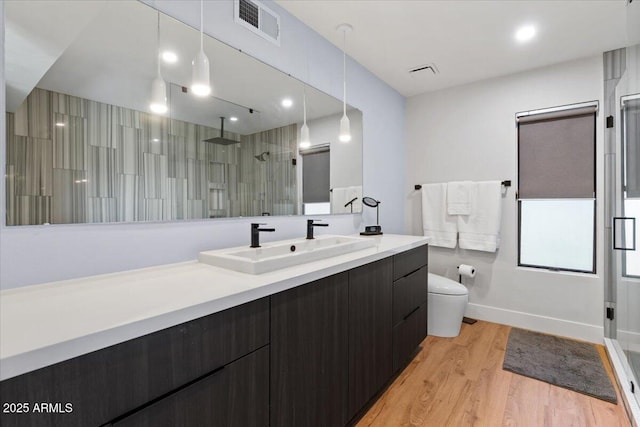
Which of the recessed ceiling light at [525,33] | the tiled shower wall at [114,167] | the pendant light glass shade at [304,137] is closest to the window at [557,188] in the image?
the recessed ceiling light at [525,33]

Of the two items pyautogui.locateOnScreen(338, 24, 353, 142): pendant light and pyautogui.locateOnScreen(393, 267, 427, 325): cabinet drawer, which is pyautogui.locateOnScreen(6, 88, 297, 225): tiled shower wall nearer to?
pyautogui.locateOnScreen(338, 24, 353, 142): pendant light

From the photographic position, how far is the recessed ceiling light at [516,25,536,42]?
7.16ft

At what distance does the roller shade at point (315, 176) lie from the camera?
2131 millimetres

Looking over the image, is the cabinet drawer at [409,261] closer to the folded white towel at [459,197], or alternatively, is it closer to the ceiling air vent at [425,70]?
the folded white towel at [459,197]

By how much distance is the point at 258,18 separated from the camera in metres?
1.76

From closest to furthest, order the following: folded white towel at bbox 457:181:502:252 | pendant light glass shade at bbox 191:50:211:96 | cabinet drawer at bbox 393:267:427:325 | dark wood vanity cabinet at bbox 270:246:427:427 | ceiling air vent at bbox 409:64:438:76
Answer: dark wood vanity cabinet at bbox 270:246:427:427
pendant light glass shade at bbox 191:50:211:96
cabinet drawer at bbox 393:267:427:325
ceiling air vent at bbox 409:64:438:76
folded white towel at bbox 457:181:502:252

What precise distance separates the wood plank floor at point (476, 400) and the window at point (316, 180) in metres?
1.31

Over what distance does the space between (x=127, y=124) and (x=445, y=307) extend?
8.54ft

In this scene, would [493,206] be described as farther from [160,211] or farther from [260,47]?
[160,211]

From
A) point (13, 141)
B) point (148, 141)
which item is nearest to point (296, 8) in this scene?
point (148, 141)

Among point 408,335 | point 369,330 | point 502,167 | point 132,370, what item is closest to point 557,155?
point 502,167

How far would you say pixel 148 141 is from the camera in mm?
1288

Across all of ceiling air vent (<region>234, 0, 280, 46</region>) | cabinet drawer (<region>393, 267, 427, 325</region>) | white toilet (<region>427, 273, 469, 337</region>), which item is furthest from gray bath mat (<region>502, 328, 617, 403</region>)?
ceiling air vent (<region>234, 0, 280, 46</region>)

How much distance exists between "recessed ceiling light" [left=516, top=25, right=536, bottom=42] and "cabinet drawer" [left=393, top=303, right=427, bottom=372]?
216cm
